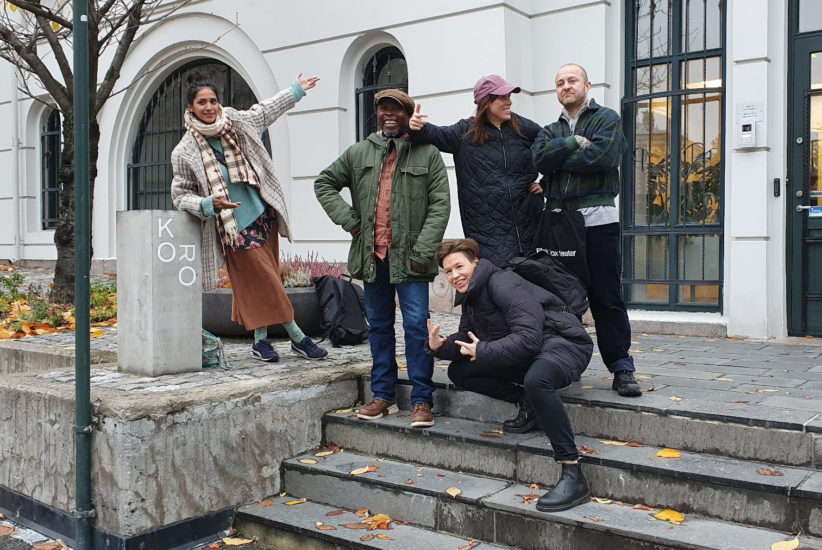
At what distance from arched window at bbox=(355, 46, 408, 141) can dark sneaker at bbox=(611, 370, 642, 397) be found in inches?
225

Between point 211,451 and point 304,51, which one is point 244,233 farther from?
point 304,51

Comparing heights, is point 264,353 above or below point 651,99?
below

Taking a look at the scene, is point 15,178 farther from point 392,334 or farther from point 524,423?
point 524,423

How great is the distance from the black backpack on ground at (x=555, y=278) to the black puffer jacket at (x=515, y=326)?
0.25 ft

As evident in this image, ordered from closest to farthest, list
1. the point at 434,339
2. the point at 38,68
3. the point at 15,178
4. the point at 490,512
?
the point at 490,512 → the point at 434,339 → the point at 38,68 → the point at 15,178

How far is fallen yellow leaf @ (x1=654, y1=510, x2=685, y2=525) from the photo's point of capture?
361 cm

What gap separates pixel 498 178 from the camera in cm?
460

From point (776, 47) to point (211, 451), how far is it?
582 cm

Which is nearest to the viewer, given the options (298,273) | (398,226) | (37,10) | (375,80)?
(398,226)

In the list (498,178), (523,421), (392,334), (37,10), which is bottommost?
(523,421)

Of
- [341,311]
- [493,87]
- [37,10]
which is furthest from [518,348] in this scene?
[37,10]

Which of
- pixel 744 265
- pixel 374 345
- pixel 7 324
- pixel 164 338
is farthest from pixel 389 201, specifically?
pixel 7 324

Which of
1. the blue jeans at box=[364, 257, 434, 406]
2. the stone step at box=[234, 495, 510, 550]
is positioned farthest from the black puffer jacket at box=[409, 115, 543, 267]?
the stone step at box=[234, 495, 510, 550]

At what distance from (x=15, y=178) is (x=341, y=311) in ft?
31.6
